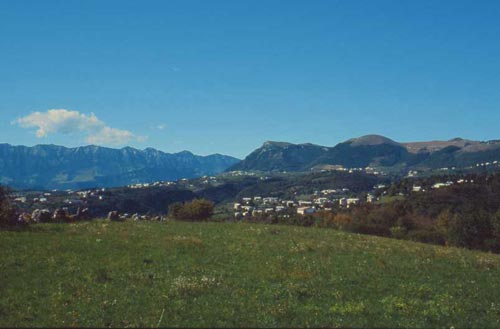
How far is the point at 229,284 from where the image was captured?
2042 cm

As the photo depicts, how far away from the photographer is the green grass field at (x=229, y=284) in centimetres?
1565

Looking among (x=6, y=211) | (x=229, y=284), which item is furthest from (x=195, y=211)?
(x=229, y=284)

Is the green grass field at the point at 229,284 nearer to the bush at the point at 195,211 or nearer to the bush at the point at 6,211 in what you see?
the bush at the point at 6,211

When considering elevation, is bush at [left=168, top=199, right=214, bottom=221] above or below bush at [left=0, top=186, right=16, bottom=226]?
below

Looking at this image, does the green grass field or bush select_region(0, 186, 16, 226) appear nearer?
the green grass field

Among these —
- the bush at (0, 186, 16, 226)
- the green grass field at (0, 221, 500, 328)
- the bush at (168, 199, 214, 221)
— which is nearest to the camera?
the green grass field at (0, 221, 500, 328)

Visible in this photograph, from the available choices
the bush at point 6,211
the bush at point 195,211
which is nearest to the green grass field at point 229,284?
the bush at point 6,211

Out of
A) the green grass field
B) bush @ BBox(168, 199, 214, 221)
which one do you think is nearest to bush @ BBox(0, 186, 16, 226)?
the green grass field

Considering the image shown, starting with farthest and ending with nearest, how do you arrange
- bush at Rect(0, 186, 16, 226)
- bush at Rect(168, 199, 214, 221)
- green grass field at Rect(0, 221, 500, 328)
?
bush at Rect(168, 199, 214, 221), bush at Rect(0, 186, 16, 226), green grass field at Rect(0, 221, 500, 328)

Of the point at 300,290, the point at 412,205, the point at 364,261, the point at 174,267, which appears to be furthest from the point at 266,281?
the point at 412,205

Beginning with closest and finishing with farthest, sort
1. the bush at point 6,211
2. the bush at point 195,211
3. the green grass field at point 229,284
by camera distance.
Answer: the green grass field at point 229,284, the bush at point 6,211, the bush at point 195,211

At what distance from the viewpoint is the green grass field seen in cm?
1565

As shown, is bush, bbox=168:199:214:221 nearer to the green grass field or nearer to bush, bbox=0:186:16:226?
bush, bbox=0:186:16:226

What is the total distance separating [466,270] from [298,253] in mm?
10551
